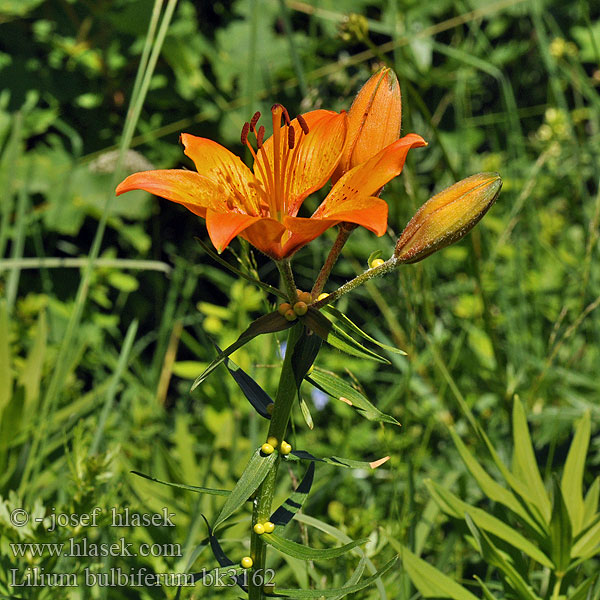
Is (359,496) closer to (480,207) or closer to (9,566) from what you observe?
(9,566)

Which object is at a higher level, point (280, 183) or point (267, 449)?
point (280, 183)

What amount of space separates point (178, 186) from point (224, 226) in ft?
0.33

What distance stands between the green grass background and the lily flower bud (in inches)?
18.6

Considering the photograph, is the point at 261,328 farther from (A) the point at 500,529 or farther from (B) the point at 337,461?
(A) the point at 500,529

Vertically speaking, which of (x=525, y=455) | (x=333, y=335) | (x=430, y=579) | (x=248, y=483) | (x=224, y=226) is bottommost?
(x=430, y=579)

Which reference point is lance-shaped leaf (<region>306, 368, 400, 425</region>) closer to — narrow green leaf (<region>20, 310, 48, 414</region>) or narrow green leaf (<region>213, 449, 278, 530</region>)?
narrow green leaf (<region>213, 449, 278, 530</region>)

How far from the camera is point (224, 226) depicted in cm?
60

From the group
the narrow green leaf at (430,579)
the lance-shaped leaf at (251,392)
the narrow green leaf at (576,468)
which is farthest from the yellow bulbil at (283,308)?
the narrow green leaf at (576,468)

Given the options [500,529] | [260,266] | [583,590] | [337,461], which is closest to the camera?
[337,461]

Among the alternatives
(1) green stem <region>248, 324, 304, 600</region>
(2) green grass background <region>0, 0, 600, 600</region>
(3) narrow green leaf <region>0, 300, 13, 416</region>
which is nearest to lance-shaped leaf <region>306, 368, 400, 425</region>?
(1) green stem <region>248, 324, 304, 600</region>

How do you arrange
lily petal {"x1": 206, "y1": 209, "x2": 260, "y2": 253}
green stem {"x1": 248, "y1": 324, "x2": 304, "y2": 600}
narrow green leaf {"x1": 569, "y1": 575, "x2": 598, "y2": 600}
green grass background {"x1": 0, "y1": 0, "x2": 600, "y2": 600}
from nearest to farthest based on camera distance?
lily petal {"x1": 206, "y1": 209, "x2": 260, "y2": 253}, green stem {"x1": 248, "y1": 324, "x2": 304, "y2": 600}, narrow green leaf {"x1": 569, "y1": 575, "x2": 598, "y2": 600}, green grass background {"x1": 0, "y1": 0, "x2": 600, "y2": 600}

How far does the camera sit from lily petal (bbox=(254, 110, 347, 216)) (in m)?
0.73

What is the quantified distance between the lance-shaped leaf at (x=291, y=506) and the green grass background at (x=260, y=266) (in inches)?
11.8

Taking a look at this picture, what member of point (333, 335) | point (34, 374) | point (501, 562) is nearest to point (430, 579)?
point (501, 562)
